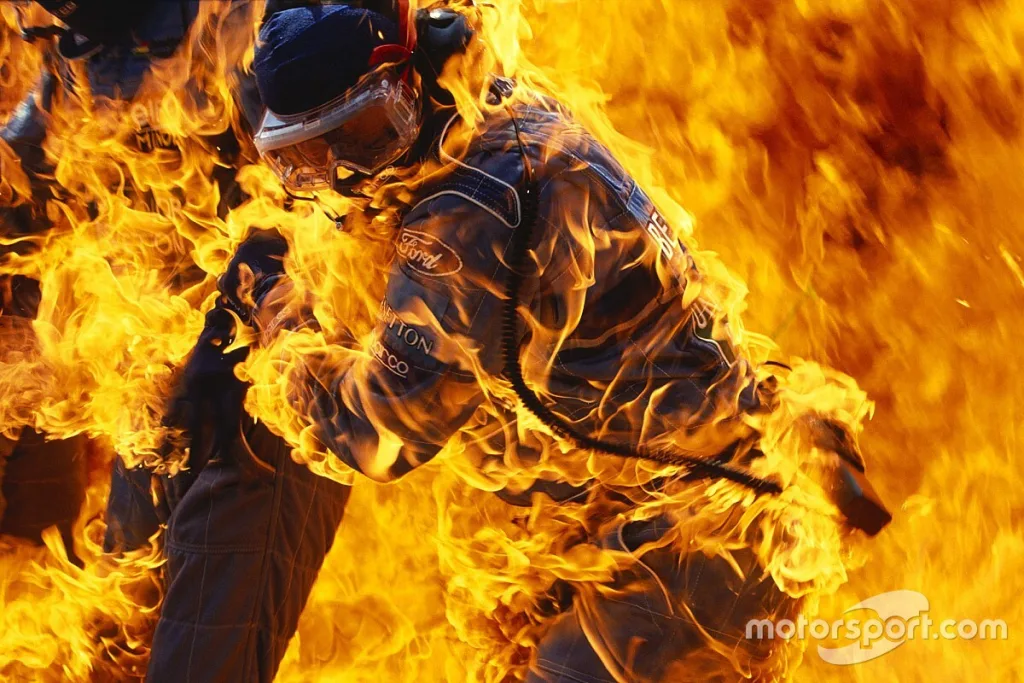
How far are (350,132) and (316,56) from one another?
17 cm

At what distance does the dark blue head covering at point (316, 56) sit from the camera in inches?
85.8

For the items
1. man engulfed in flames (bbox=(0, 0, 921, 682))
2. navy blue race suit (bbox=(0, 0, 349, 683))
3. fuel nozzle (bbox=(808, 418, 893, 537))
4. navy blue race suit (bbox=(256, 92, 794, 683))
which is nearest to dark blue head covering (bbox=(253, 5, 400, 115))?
man engulfed in flames (bbox=(0, 0, 921, 682))

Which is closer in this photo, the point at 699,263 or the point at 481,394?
the point at 481,394

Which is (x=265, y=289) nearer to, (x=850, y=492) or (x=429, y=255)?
(x=429, y=255)

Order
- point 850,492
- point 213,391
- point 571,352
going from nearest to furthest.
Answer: point 571,352 < point 850,492 < point 213,391

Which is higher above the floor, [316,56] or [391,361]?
[316,56]

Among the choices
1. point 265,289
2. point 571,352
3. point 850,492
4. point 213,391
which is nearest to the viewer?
point 571,352

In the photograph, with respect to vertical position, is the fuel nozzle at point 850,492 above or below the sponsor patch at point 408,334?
below

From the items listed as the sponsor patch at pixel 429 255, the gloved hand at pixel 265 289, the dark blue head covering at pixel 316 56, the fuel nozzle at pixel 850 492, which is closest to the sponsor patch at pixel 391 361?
the sponsor patch at pixel 429 255

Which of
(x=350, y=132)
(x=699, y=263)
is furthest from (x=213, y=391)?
(x=699, y=263)

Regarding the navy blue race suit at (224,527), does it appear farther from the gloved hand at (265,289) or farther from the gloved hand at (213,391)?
the gloved hand at (265,289)

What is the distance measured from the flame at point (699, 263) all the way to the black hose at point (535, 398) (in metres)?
0.41

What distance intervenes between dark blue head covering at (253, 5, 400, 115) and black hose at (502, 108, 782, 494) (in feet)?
1.19

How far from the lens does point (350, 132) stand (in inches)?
88.0
